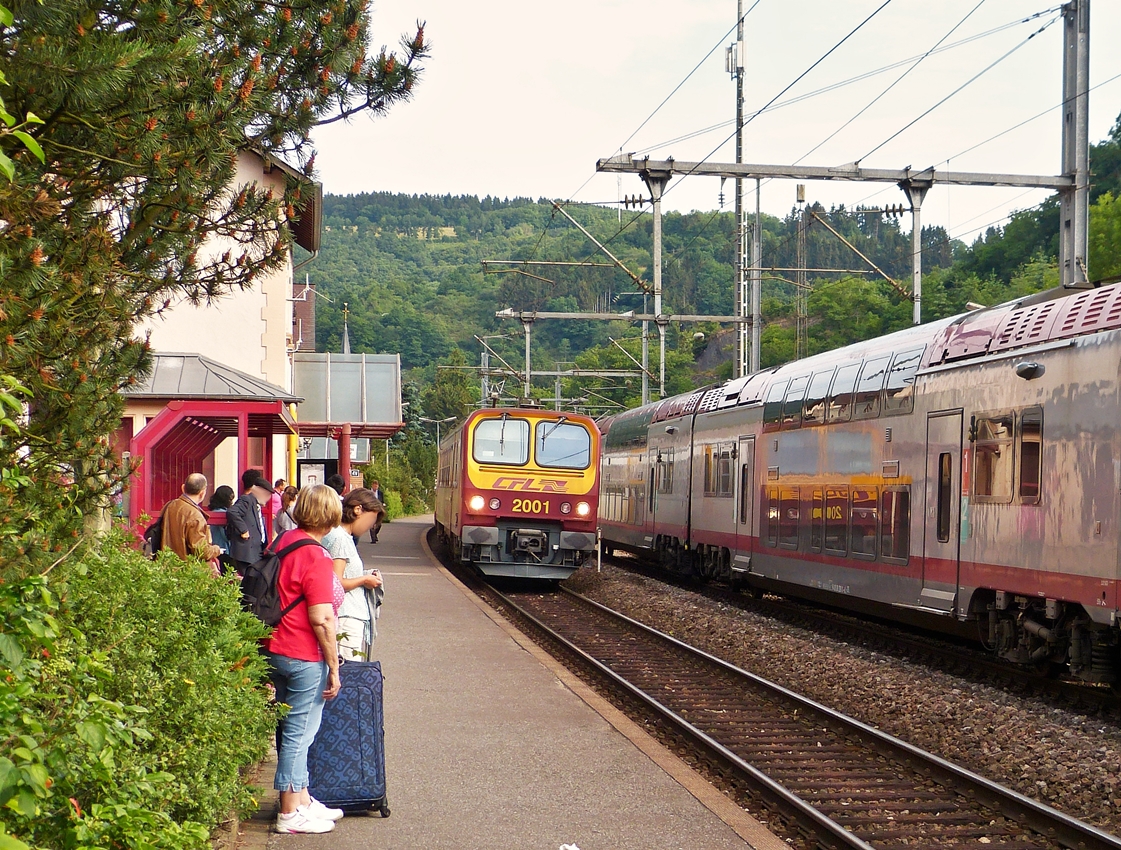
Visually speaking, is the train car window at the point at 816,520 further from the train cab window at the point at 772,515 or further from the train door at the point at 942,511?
the train door at the point at 942,511

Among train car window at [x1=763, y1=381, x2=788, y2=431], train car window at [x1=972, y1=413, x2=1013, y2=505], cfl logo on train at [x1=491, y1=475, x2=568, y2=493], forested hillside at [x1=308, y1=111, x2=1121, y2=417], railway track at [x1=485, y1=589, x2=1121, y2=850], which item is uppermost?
forested hillside at [x1=308, y1=111, x2=1121, y2=417]

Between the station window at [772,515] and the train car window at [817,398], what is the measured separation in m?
1.52

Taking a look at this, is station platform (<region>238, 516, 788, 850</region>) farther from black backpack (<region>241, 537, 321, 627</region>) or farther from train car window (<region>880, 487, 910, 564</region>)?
train car window (<region>880, 487, 910, 564</region>)

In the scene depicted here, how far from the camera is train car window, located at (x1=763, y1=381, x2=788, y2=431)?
59.0ft

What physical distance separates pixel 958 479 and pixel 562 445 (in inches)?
428

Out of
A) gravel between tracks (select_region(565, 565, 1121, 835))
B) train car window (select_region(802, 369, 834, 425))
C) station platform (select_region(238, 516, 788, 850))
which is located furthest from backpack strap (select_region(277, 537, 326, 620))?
train car window (select_region(802, 369, 834, 425))

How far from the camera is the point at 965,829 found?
736cm

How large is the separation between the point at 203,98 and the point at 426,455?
78.2 meters

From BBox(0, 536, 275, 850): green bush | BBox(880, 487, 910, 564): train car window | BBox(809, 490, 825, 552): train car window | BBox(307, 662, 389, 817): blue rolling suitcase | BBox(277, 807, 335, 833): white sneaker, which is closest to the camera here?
BBox(0, 536, 275, 850): green bush

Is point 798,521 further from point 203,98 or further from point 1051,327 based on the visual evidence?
point 203,98

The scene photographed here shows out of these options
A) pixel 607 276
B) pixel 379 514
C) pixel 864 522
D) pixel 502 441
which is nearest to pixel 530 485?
pixel 502 441

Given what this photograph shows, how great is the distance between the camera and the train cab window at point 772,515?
17906 mm

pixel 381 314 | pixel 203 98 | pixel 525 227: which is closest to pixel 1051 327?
pixel 203 98

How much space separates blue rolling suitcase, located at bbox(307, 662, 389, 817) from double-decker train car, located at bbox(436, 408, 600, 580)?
15.0 metres
